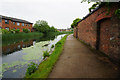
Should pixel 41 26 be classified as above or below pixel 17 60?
above

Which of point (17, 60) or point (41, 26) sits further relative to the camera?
point (41, 26)

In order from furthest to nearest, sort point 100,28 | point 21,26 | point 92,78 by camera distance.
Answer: point 21,26 → point 100,28 → point 92,78

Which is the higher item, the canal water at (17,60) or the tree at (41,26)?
the tree at (41,26)

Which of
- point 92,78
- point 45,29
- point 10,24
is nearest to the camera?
point 92,78

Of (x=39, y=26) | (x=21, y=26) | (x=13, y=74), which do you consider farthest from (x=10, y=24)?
(x=13, y=74)

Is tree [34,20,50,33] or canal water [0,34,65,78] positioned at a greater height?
tree [34,20,50,33]

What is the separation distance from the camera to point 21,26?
1287 inches

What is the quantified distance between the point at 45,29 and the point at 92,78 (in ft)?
126

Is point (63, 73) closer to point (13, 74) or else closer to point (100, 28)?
point (13, 74)

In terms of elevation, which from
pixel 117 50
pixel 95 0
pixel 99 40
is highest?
pixel 95 0

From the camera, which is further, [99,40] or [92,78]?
[99,40]

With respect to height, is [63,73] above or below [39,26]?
below

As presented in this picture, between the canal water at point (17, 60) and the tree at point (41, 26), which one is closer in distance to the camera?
the canal water at point (17, 60)

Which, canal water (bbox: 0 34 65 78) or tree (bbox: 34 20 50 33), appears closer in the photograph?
canal water (bbox: 0 34 65 78)
